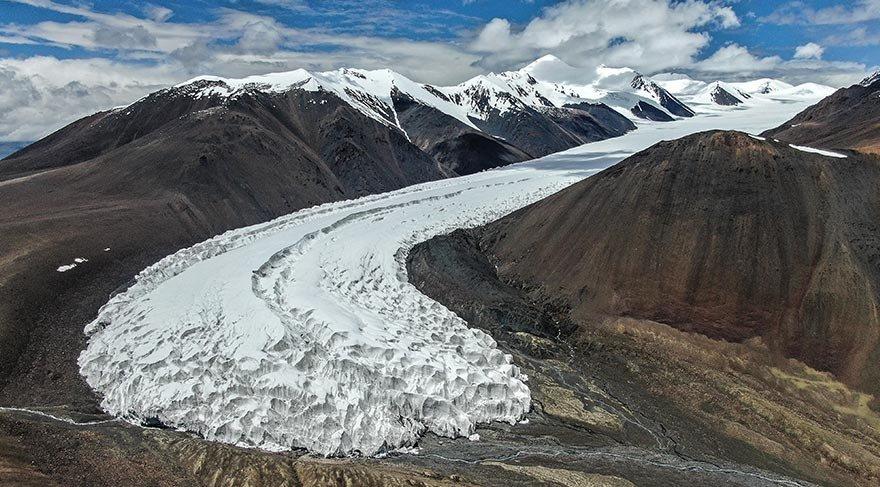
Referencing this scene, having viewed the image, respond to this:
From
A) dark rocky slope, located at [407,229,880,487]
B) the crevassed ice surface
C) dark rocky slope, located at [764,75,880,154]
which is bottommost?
the crevassed ice surface

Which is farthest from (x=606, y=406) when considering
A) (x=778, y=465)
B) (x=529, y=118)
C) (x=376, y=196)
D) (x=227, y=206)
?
(x=529, y=118)

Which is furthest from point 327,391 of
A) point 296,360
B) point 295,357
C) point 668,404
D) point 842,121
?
point 842,121

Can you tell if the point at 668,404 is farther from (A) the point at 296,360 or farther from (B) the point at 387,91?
(B) the point at 387,91

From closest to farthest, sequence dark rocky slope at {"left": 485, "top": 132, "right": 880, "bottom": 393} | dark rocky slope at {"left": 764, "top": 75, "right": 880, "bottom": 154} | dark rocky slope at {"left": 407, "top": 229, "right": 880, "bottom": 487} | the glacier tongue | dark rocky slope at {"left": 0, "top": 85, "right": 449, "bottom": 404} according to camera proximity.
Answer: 1. dark rocky slope at {"left": 407, "top": 229, "right": 880, "bottom": 487}
2. the glacier tongue
3. dark rocky slope at {"left": 485, "top": 132, "right": 880, "bottom": 393}
4. dark rocky slope at {"left": 0, "top": 85, "right": 449, "bottom": 404}
5. dark rocky slope at {"left": 764, "top": 75, "right": 880, "bottom": 154}

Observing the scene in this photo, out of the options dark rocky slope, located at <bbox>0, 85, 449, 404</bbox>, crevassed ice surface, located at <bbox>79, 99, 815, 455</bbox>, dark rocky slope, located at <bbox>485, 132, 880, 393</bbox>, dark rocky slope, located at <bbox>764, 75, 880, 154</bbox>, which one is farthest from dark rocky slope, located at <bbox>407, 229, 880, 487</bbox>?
dark rocky slope, located at <bbox>764, 75, 880, 154</bbox>

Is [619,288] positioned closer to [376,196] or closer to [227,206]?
[227,206]

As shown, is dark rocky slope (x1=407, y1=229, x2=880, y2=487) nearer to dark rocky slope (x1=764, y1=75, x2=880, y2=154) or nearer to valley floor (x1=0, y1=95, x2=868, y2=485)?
valley floor (x1=0, y1=95, x2=868, y2=485)

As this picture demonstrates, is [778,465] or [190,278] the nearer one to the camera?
[778,465]
